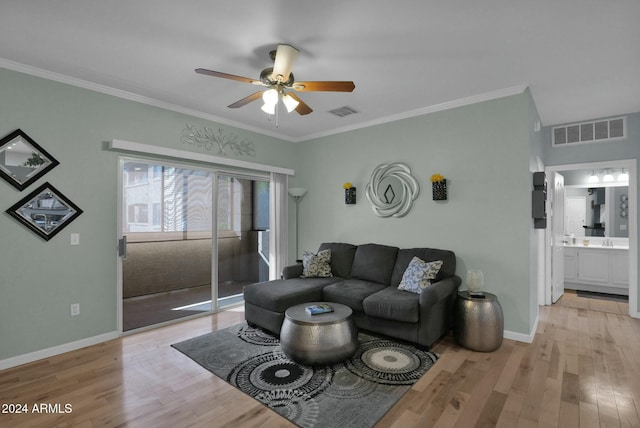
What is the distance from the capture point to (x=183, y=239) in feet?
13.5

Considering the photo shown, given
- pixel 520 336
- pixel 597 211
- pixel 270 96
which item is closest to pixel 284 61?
pixel 270 96

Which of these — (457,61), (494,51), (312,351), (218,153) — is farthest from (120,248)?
(494,51)

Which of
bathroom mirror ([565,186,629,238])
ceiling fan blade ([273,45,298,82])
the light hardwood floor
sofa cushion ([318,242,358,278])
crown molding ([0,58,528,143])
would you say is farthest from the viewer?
bathroom mirror ([565,186,629,238])

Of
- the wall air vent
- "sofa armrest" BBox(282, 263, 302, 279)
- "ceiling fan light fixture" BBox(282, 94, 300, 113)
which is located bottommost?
"sofa armrest" BBox(282, 263, 302, 279)

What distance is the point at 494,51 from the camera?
2662 millimetres

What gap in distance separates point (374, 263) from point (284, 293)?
1288 millimetres

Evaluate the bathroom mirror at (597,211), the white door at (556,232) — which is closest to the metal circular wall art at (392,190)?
the white door at (556,232)

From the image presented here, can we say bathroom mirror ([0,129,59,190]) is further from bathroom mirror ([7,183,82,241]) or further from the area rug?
the area rug

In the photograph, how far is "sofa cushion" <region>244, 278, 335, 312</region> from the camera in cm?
346

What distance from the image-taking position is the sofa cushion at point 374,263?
13.3ft

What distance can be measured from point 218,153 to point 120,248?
172 cm

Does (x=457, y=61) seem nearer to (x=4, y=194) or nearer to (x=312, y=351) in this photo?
(x=312, y=351)

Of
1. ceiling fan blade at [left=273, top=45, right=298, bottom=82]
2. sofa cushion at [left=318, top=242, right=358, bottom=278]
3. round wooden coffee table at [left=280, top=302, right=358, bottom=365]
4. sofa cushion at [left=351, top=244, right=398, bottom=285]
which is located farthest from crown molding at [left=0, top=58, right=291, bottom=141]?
round wooden coffee table at [left=280, top=302, right=358, bottom=365]

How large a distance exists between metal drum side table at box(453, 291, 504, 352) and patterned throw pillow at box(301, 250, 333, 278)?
1.79 metres
